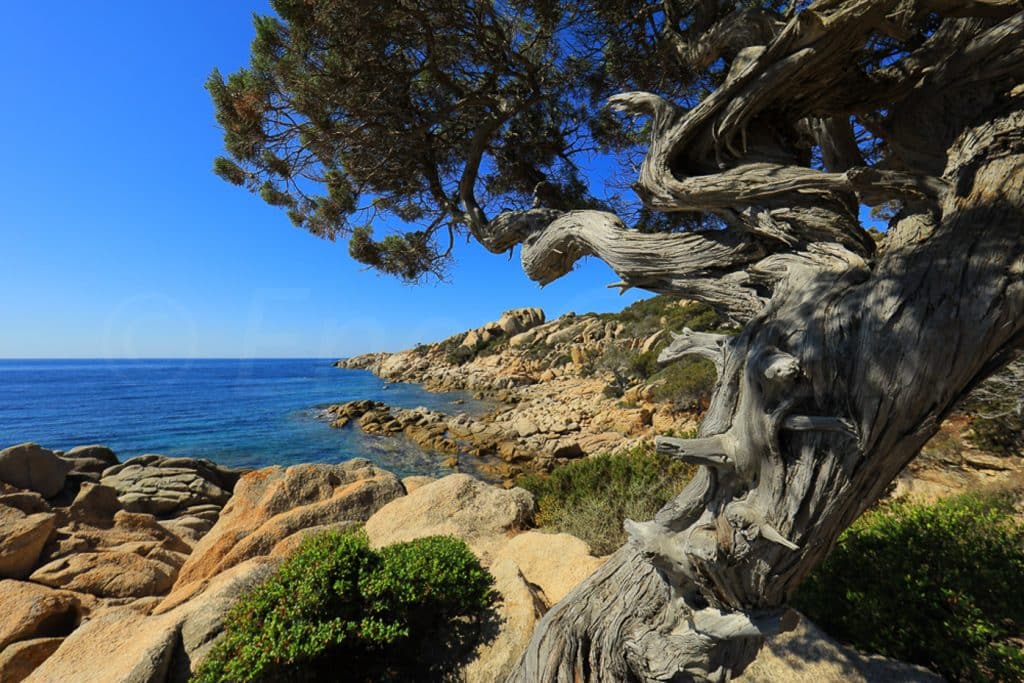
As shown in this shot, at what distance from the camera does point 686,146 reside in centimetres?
245

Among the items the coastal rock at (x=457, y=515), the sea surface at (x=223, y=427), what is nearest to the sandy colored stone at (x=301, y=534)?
the coastal rock at (x=457, y=515)

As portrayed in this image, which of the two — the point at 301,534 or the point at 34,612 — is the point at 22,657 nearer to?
the point at 34,612

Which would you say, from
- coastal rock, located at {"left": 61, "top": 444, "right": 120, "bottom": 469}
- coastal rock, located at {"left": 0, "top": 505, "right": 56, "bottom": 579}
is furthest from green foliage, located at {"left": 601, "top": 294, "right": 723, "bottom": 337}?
coastal rock, located at {"left": 61, "top": 444, "right": 120, "bottom": 469}

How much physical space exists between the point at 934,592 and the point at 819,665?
1.02m

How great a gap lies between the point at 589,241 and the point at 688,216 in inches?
52.2

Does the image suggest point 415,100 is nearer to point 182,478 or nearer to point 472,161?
point 472,161

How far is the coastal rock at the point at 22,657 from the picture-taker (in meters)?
4.11

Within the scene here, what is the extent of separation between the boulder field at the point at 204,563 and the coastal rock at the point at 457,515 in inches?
0.8

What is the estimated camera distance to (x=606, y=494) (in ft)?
22.0

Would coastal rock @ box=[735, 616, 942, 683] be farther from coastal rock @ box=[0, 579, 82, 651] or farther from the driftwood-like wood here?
coastal rock @ box=[0, 579, 82, 651]

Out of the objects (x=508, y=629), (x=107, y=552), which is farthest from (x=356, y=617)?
(x=107, y=552)

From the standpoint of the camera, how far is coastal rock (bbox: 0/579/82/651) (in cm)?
443

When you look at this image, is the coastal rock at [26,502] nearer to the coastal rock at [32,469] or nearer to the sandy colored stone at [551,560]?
the coastal rock at [32,469]

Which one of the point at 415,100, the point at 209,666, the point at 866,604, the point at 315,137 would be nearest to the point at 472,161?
the point at 415,100
